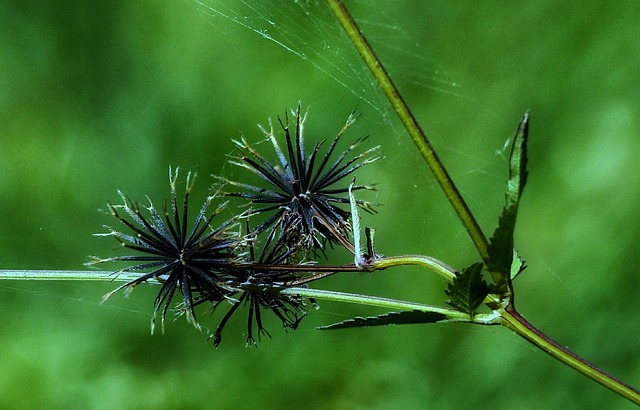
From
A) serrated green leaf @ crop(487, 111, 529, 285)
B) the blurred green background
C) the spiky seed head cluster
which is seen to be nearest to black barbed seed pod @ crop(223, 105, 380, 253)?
the spiky seed head cluster

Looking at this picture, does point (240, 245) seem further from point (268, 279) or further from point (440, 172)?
point (440, 172)

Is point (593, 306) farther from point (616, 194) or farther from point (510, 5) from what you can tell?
point (510, 5)

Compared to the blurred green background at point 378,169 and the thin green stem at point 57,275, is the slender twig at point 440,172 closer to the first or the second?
the thin green stem at point 57,275

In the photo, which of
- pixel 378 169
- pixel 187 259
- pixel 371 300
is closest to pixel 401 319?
pixel 371 300

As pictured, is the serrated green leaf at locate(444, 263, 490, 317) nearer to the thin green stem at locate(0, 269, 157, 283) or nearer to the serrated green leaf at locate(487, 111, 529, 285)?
the serrated green leaf at locate(487, 111, 529, 285)

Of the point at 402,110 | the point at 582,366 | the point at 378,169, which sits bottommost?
the point at 582,366

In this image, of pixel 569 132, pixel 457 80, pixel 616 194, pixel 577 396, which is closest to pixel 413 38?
pixel 457 80
